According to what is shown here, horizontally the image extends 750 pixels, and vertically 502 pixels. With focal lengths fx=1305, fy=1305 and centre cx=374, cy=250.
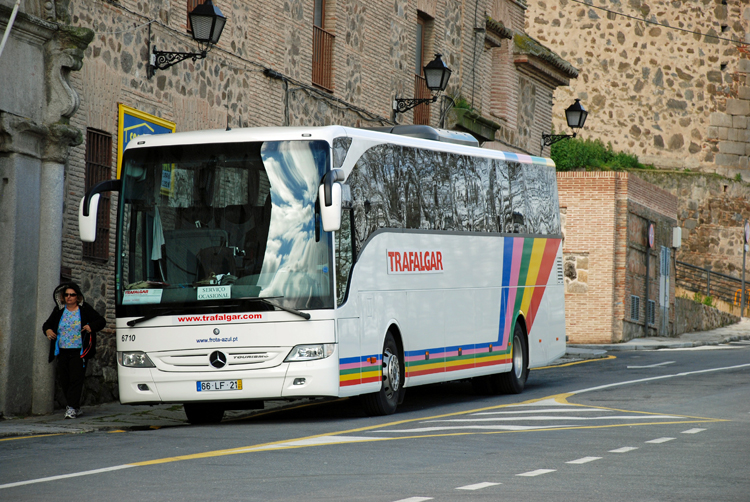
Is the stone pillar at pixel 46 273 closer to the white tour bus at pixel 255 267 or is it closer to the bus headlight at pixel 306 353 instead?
the white tour bus at pixel 255 267

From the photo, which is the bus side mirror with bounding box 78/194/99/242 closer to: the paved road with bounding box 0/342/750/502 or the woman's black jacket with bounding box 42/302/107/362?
the woman's black jacket with bounding box 42/302/107/362

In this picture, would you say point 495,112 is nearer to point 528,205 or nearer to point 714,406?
point 528,205

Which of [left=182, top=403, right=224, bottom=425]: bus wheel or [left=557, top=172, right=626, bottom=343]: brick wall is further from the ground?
[left=557, top=172, right=626, bottom=343]: brick wall

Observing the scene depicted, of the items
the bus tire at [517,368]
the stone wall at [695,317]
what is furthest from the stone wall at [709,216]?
the bus tire at [517,368]

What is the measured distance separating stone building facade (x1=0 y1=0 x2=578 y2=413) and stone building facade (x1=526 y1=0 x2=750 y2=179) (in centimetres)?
1169

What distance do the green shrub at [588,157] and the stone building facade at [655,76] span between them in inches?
25.0

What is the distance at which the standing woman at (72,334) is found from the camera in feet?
50.8

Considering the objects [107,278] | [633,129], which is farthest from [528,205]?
[633,129]

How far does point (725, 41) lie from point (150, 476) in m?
41.2

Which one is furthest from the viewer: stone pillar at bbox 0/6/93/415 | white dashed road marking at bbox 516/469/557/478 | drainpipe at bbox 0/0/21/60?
stone pillar at bbox 0/6/93/415

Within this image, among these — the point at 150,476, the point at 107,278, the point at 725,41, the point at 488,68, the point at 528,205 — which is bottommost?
the point at 150,476

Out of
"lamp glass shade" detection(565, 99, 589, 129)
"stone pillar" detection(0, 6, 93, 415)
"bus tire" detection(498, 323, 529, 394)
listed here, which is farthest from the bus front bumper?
"lamp glass shade" detection(565, 99, 589, 129)

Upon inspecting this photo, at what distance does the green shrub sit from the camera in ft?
146

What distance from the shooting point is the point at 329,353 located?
13.8 metres
